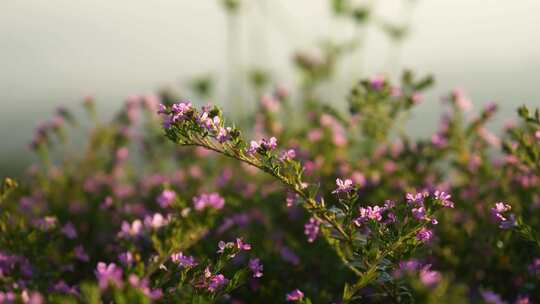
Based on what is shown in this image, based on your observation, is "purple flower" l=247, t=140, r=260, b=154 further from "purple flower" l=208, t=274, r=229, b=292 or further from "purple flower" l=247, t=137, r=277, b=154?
"purple flower" l=208, t=274, r=229, b=292

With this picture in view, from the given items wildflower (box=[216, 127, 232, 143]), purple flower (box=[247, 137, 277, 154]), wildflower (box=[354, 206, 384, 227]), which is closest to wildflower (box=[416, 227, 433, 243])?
wildflower (box=[354, 206, 384, 227])

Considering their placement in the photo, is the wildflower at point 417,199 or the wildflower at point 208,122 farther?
the wildflower at point 208,122

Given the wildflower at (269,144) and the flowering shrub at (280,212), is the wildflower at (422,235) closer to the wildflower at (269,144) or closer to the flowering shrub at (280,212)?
the flowering shrub at (280,212)

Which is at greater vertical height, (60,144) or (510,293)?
(60,144)

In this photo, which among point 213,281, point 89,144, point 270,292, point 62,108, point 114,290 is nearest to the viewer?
point 114,290

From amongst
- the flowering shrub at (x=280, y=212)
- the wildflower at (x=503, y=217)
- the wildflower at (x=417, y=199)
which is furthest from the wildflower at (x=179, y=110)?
the wildflower at (x=503, y=217)

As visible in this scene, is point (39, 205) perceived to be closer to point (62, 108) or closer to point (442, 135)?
point (62, 108)

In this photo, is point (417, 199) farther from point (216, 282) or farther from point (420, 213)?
point (216, 282)

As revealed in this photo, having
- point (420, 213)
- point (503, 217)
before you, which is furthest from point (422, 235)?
point (503, 217)

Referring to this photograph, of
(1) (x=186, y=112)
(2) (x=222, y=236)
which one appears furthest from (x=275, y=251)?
(1) (x=186, y=112)
